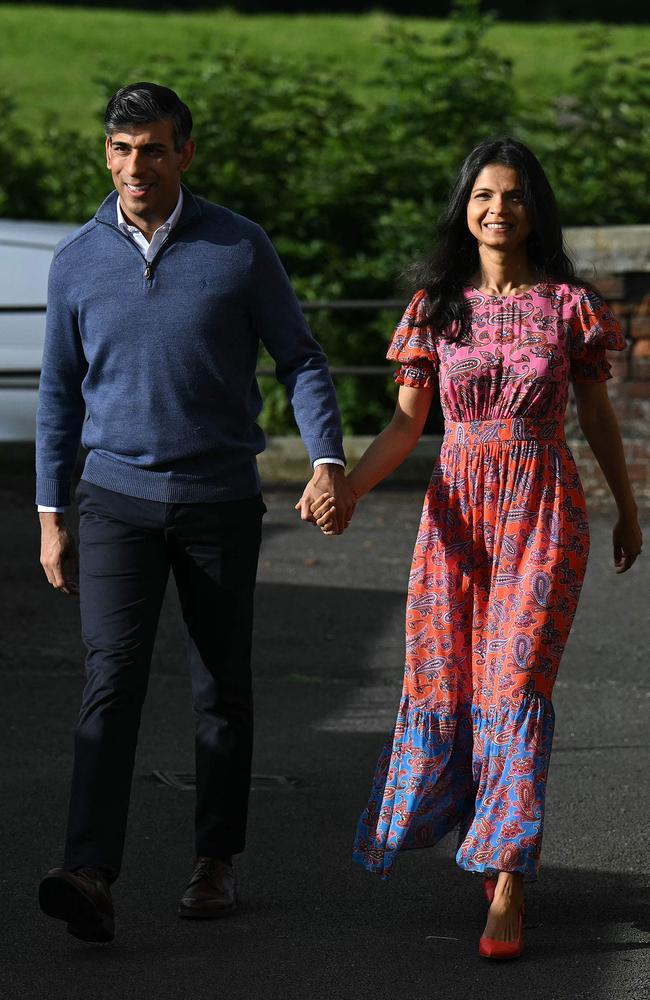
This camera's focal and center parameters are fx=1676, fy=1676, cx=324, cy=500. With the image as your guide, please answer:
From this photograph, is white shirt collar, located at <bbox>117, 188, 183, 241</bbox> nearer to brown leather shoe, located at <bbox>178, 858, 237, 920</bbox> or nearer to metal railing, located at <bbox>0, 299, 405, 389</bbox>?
brown leather shoe, located at <bbox>178, 858, 237, 920</bbox>

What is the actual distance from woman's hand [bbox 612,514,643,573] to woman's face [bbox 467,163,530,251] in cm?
81

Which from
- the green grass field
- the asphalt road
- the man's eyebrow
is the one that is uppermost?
the green grass field

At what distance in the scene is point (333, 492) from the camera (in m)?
4.21

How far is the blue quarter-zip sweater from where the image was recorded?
4113mm

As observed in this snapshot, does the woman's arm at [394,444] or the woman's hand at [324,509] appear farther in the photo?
the woman's arm at [394,444]

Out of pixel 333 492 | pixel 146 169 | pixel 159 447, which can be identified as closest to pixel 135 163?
pixel 146 169

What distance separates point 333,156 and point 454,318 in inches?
375

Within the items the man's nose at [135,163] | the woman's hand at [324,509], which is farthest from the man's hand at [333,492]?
the man's nose at [135,163]

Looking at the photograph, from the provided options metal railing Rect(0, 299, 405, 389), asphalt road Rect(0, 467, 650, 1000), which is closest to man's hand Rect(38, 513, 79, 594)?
asphalt road Rect(0, 467, 650, 1000)

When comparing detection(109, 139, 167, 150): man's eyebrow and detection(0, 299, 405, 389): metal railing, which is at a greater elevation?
detection(109, 139, 167, 150): man's eyebrow

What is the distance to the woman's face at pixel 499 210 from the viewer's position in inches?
165

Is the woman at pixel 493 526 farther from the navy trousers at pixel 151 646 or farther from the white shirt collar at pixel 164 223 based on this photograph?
the white shirt collar at pixel 164 223

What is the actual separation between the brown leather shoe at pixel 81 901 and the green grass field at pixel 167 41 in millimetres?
23940

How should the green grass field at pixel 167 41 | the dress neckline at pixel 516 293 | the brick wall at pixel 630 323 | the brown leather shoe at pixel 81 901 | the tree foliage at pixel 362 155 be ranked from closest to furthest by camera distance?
the brown leather shoe at pixel 81 901 < the dress neckline at pixel 516 293 < the brick wall at pixel 630 323 < the tree foliage at pixel 362 155 < the green grass field at pixel 167 41
